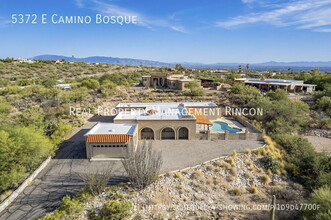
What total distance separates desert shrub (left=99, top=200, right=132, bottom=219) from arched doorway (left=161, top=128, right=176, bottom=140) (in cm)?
1161

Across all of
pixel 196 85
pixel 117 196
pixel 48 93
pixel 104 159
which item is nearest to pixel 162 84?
pixel 196 85

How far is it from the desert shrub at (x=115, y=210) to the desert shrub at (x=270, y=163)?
42.3ft

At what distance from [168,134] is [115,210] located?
41.0ft

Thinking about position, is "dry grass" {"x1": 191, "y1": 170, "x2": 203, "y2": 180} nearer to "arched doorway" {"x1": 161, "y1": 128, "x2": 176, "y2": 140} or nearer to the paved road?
the paved road

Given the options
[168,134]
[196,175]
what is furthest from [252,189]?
[168,134]

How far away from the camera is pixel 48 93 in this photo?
36375 mm

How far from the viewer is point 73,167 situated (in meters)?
17.3

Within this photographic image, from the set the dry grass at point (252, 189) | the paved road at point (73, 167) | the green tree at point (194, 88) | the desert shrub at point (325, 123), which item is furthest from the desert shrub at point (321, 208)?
the green tree at point (194, 88)

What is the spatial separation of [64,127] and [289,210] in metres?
23.2

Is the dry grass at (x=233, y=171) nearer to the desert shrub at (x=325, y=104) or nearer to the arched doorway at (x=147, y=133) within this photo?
the arched doorway at (x=147, y=133)

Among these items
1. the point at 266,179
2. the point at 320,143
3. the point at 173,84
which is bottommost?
the point at 320,143

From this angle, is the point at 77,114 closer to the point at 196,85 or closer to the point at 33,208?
the point at 33,208

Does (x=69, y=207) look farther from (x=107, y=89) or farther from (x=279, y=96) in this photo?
(x=279, y=96)

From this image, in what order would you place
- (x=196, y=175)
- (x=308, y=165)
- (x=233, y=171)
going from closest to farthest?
1. (x=196, y=175)
2. (x=233, y=171)
3. (x=308, y=165)
